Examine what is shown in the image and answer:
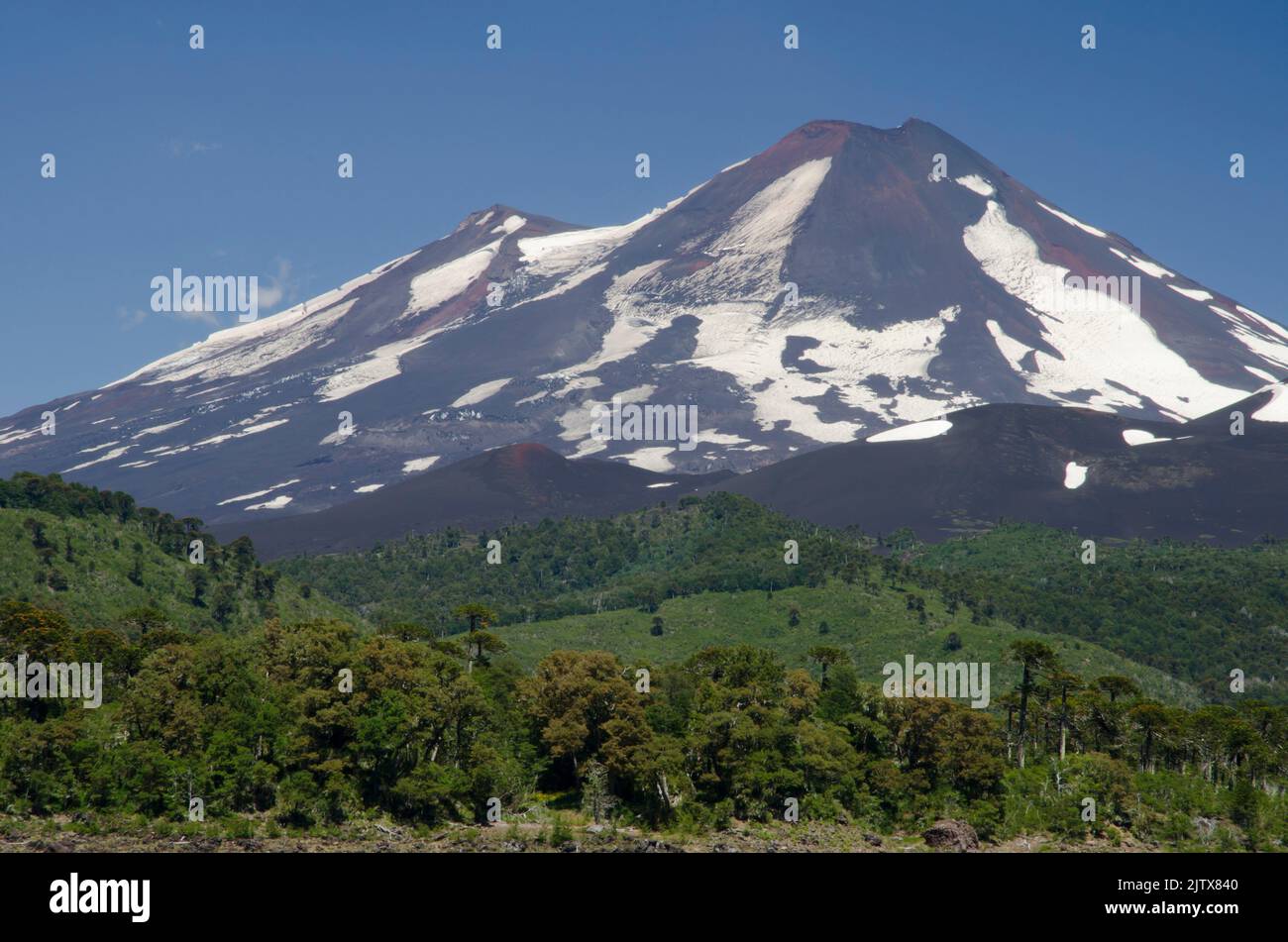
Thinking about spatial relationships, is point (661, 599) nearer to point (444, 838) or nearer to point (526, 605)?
point (526, 605)

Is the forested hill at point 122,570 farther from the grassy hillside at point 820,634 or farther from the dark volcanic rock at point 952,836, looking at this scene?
the dark volcanic rock at point 952,836

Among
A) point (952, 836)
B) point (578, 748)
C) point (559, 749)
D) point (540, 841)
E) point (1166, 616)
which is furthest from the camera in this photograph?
point (1166, 616)

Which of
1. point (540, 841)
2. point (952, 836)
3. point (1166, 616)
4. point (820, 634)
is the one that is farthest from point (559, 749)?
point (1166, 616)

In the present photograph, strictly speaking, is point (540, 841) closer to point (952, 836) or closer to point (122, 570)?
point (952, 836)

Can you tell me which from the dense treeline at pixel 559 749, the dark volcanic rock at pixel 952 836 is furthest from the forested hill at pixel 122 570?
the dark volcanic rock at pixel 952 836

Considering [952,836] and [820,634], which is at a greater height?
[820,634]

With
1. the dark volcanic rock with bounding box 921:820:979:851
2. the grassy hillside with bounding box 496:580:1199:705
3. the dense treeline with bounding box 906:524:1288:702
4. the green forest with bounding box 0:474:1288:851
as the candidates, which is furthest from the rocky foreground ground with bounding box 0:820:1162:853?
the dense treeline with bounding box 906:524:1288:702

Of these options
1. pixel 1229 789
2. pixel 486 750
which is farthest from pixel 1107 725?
pixel 486 750
